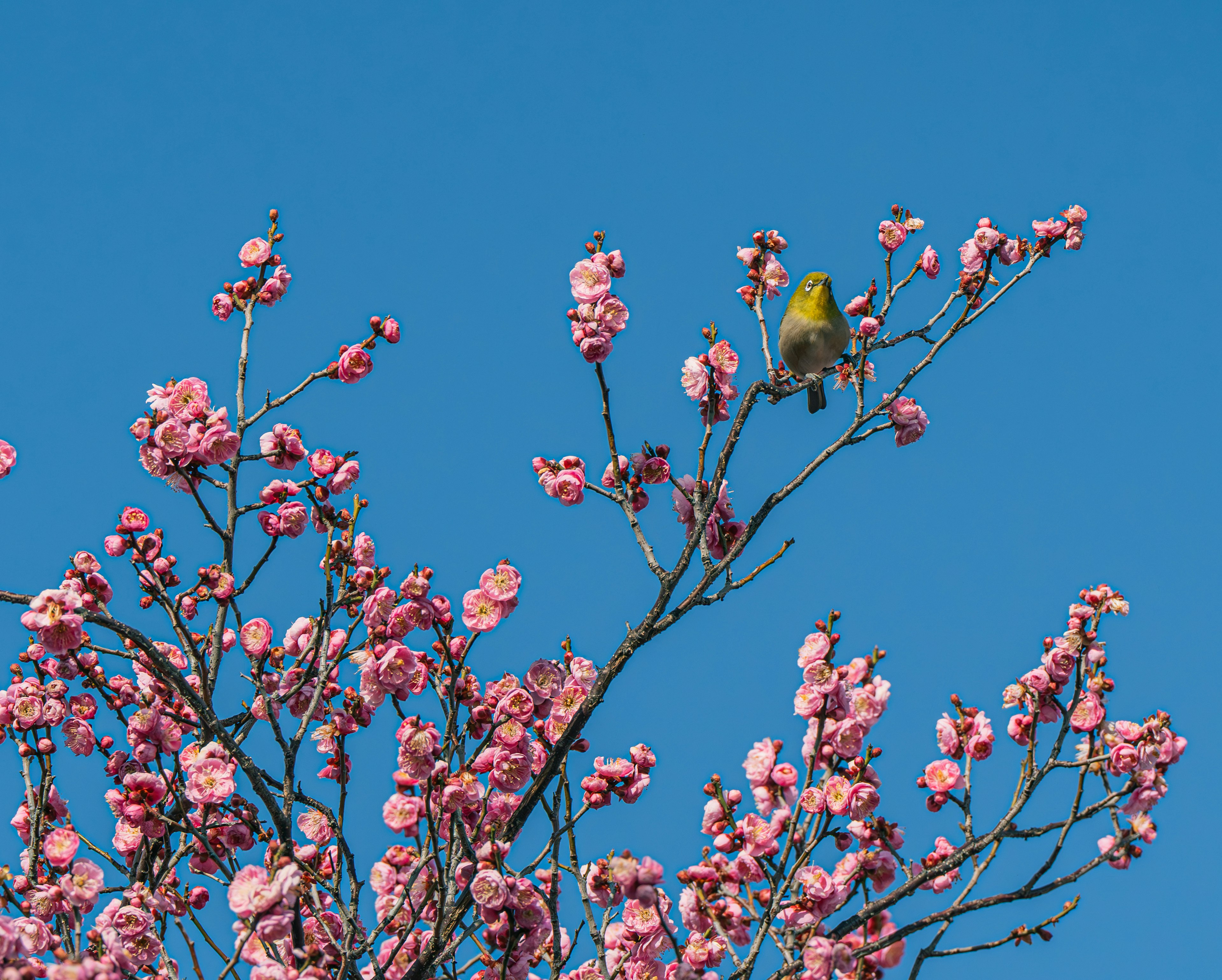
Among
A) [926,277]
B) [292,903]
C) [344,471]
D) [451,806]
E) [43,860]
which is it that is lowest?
[292,903]

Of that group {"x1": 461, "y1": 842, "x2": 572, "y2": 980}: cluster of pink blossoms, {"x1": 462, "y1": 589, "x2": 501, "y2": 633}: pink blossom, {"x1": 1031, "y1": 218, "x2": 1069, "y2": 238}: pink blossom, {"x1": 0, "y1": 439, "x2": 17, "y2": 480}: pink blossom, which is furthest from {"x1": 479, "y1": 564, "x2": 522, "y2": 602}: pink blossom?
{"x1": 1031, "y1": 218, "x2": 1069, "y2": 238}: pink blossom

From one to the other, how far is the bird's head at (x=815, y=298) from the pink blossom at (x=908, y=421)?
247 cm

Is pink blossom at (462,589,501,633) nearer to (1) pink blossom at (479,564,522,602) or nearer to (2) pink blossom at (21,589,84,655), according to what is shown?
(1) pink blossom at (479,564,522,602)

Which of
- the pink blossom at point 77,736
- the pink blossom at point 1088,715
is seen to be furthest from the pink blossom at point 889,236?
the pink blossom at point 77,736

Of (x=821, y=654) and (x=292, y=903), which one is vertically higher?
(x=821, y=654)

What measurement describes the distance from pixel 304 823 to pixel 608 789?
1.46 meters

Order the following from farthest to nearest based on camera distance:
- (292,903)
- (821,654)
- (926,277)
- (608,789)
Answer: (926,277), (608,789), (821,654), (292,903)

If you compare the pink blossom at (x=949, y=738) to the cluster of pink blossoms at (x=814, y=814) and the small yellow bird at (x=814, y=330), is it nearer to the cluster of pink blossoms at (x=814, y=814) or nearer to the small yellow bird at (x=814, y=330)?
the cluster of pink blossoms at (x=814, y=814)

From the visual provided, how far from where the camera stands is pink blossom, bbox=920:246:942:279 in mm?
6324

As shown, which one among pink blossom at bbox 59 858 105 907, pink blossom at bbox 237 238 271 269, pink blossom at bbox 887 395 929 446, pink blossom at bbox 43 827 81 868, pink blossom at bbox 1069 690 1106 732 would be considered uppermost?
pink blossom at bbox 237 238 271 269

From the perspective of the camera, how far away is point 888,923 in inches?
211

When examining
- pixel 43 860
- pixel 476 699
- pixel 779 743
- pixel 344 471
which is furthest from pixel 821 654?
pixel 43 860

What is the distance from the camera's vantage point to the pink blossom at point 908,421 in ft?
19.8

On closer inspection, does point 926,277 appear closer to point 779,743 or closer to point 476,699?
point 779,743
